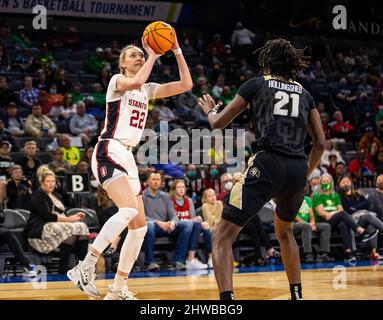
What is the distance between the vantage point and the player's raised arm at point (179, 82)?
21.0 feet

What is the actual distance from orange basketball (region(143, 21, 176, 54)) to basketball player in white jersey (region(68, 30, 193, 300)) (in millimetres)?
56

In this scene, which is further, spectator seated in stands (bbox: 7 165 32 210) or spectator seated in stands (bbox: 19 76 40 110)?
spectator seated in stands (bbox: 19 76 40 110)

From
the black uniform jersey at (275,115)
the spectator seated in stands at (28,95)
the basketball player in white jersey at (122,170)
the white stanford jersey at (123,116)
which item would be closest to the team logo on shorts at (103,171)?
the basketball player in white jersey at (122,170)

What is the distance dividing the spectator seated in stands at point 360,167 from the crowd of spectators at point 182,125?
25mm

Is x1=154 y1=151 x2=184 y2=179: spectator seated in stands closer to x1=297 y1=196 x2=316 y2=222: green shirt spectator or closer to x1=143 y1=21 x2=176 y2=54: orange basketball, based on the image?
x1=297 y1=196 x2=316 y2=222: green shirt spectator

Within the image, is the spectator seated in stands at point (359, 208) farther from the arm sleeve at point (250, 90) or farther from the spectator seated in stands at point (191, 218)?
the arm sleeve at point (250, 90)

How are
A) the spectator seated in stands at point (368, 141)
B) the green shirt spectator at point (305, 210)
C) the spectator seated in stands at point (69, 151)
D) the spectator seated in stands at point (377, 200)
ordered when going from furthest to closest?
the spectator seated in stands at point (368, 141), the spectator seated in stands at point (377, 200), the spectator seated in stands at point (69, 151), the green shirt spectator at point (305, 210)

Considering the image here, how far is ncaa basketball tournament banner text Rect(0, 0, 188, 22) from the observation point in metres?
18.4

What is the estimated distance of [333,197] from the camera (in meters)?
11.8

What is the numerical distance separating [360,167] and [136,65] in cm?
902

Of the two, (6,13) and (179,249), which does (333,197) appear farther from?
(6,13)

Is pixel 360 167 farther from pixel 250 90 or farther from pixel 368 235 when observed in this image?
pixel 250 90

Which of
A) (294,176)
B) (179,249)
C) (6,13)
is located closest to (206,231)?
(179,249)

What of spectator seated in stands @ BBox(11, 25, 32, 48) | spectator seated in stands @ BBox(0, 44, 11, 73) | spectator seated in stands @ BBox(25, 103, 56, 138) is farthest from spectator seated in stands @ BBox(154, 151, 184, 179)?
spectator seated in stands @ BBox(11, 25, 32, 48)
